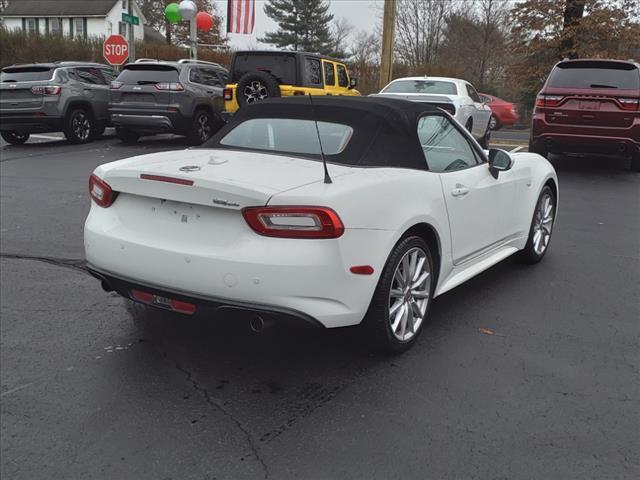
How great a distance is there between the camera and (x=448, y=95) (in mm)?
13078

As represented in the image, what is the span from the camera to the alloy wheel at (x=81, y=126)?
1445 cm

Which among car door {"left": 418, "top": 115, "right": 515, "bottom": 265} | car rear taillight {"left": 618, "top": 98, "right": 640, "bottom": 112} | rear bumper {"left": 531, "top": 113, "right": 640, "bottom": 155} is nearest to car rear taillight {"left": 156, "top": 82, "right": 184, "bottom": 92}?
rear bumper {"left": 531, "top": 113, "right": 640, "bottom": 155}

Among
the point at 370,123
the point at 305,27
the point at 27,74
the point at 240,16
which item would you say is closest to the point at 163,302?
the point at 370,123

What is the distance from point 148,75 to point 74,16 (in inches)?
2188

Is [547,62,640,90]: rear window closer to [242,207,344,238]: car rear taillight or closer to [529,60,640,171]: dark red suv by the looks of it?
[529,60,640,171]: dark red suv

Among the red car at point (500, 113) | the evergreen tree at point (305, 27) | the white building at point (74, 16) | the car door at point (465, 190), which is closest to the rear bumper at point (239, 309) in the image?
the car door at point (465, 190)

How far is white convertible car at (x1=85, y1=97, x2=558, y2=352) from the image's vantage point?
3.13 metres

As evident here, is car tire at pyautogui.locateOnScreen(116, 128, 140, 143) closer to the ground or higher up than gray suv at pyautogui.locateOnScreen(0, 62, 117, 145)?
closer to the ground

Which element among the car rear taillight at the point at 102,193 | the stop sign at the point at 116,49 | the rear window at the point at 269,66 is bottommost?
the car rear taillight at the point at 102,193

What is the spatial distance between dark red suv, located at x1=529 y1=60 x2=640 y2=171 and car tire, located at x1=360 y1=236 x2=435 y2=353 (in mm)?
7579

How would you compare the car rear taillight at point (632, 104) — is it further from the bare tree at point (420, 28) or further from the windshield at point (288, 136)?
the bare tree at point (420, 28)

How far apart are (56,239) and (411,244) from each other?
4013mm

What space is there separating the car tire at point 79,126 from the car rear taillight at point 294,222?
12308mm

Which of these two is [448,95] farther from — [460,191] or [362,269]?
[362,269]
